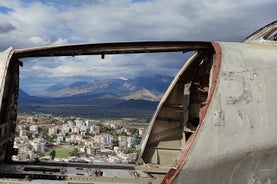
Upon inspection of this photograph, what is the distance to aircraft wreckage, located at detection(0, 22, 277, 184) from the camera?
652cm

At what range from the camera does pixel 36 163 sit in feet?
30.7

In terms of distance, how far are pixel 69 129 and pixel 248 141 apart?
2912 centimetres

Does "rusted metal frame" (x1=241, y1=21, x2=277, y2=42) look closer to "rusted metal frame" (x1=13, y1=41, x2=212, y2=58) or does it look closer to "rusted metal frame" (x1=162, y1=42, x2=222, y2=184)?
"rusted metal frame" (x1=13, y1=41, x2=212, y2=58)

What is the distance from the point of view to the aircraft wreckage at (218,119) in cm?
652

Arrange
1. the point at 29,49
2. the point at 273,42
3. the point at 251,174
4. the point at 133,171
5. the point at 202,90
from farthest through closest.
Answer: the point at 202,90, the point at 133,171, the point at 273,42, the point at 29,49, the point at 251,174

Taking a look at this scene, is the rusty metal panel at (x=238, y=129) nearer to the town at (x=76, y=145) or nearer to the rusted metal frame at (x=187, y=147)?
the rusted metal frame at (x=187, y=147)

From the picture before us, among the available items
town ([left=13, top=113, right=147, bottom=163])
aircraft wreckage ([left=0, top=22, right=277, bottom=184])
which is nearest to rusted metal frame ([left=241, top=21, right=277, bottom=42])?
aircraft wreckage ([left=0, top=22, right=277, bottom=184])

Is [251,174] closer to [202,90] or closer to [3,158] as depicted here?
[202,90]

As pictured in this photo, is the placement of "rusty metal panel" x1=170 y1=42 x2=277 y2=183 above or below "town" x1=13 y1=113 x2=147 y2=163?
above

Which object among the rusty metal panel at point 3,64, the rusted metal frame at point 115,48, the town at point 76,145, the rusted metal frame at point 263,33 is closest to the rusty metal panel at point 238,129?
the rusted metal frame at point 115,48

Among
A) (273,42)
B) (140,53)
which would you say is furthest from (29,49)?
(273,42)

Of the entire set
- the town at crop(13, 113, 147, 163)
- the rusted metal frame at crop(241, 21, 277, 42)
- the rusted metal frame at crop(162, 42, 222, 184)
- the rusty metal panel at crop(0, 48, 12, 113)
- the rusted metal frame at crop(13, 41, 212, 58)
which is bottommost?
the town at crop(13, 113, 147, 163)

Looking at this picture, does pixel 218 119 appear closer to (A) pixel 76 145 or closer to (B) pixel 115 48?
(B) pixel 115 48

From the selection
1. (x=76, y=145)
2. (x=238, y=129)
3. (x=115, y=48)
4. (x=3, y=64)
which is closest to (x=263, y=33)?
(x=238, y=129)
